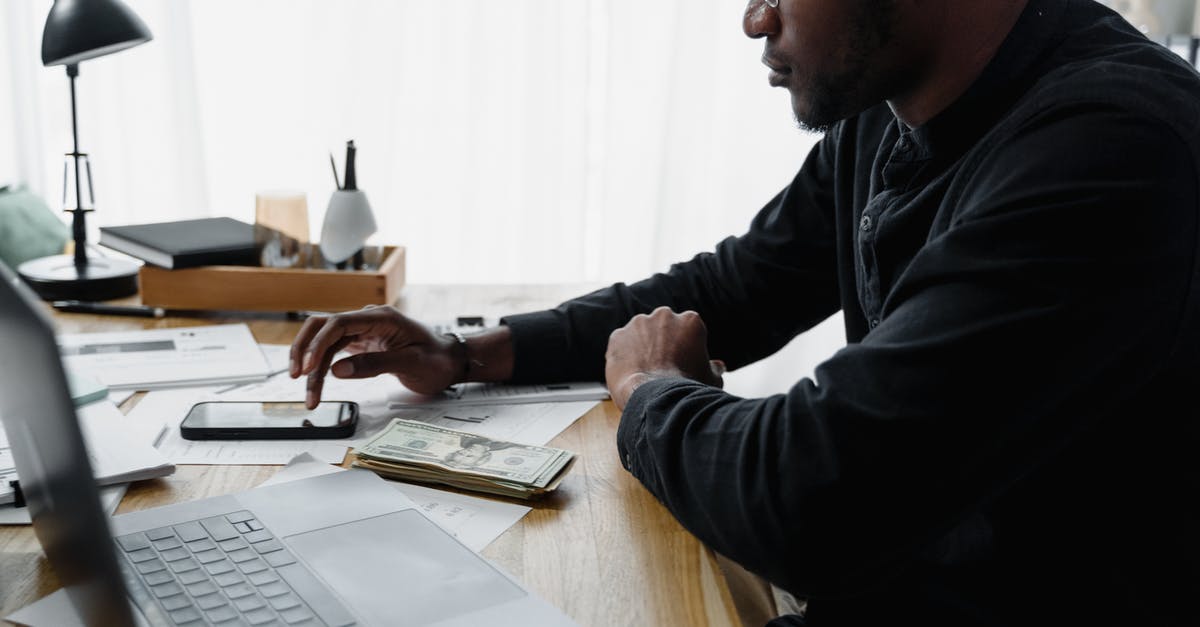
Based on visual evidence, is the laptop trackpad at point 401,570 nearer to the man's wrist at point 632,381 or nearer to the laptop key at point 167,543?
the laptop key at point 167,543

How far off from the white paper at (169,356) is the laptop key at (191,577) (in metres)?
0.51

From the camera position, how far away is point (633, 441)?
1.00m

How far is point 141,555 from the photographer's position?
863 millimetres

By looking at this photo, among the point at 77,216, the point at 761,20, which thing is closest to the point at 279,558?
the point at 761,20

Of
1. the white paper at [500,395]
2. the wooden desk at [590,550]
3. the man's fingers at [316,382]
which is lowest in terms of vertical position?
the wooden desk at [590,550]

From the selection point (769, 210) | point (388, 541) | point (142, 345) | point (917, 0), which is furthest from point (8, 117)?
point (917, 0)

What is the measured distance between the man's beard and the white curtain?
1.59 meters

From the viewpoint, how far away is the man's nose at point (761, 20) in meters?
1.05

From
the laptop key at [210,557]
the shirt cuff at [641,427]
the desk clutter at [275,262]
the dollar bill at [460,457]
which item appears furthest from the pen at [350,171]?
the laptop key at [210,557]

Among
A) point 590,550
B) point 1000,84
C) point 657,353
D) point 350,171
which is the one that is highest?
point 1000,84

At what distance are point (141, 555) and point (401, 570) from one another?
20 centimetres

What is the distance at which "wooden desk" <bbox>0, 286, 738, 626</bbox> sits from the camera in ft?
2.74

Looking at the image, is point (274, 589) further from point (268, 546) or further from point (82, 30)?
point (82, 30)

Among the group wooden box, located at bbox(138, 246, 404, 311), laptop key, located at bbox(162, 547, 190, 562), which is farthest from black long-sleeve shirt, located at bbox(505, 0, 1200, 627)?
wooden box, located at bbox(138, 246, 404, 311)
